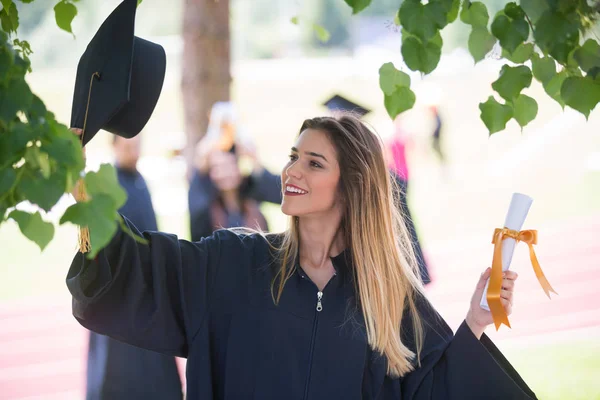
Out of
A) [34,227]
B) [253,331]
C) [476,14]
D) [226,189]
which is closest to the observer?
[34,227]

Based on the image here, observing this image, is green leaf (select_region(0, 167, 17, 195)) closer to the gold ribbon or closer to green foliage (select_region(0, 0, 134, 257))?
green foliage (select_region(0, 0, 134, 257))

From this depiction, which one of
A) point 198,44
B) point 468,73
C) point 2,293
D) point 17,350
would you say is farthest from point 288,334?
point 468,73

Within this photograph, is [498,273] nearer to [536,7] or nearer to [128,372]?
[536,7]

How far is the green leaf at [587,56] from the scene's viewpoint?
202 centimetres

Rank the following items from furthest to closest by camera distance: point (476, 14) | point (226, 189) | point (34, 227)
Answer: point (226, 189), point (476, 14), point (34, 227)

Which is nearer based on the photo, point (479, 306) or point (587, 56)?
point (587, 56)

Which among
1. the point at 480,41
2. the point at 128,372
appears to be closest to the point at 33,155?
the point at 480,41

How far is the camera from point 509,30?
205cm

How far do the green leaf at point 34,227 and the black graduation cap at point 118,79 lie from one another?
759mm

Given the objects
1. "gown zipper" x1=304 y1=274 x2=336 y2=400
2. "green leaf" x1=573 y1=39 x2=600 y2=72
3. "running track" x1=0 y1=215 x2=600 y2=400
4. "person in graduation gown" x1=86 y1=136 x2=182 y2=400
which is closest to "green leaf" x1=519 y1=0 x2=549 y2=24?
"green leaf" x1=573 y1=39 x2=600 y2=72

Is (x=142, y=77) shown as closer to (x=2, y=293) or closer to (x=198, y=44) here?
(x=198, y=44)

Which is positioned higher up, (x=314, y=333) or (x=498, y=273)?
(x=498, y=273)

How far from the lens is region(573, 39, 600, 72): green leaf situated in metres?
2.02

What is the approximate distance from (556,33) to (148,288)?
1447 mm
